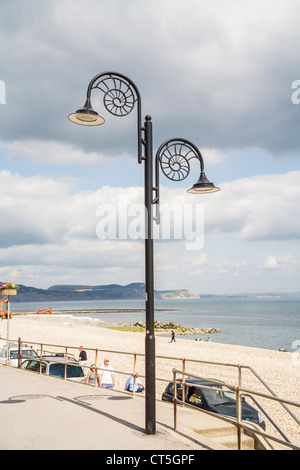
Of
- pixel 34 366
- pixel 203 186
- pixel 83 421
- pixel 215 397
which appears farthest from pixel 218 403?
pixel 34 366

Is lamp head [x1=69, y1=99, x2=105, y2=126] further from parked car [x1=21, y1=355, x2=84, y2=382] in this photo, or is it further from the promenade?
parked car [x1=21, y1=355, x2=84, y2=382]

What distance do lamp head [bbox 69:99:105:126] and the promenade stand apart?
216 inches

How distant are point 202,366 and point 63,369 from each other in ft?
53.2

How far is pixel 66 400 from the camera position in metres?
11.1

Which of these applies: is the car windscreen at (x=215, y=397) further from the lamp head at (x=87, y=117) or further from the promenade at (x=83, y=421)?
the lamp head at (x=87, y=117)

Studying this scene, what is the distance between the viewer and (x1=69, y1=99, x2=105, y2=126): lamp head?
870cm

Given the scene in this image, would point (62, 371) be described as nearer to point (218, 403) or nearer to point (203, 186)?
point (218, 403)

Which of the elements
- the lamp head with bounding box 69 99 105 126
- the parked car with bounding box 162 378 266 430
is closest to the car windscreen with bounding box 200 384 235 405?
the parked car with bounding box 162 378 266 430

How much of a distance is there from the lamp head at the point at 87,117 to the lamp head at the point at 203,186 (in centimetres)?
230

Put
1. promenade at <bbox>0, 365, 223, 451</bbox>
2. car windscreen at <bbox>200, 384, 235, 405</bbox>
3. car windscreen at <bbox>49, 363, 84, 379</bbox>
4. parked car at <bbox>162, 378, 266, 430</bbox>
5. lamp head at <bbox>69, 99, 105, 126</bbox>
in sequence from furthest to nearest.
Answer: car windscreen at <bbox>49, 363, 84, 379</bbox>, car windscreen at <bbox>200, 384, 235, 405</bbox>, parked car at <bbox>162, 378, 266, 430</bbox>, lamp head at <bbox>69, 99, 105, 126</bbox>, promenade at <bbox>0, 365, 223, 451</bbox>

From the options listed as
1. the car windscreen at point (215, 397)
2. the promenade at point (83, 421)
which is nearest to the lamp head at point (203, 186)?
the promenade at point (83, 421)

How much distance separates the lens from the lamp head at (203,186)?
978cm

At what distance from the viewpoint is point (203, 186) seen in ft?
32.1
